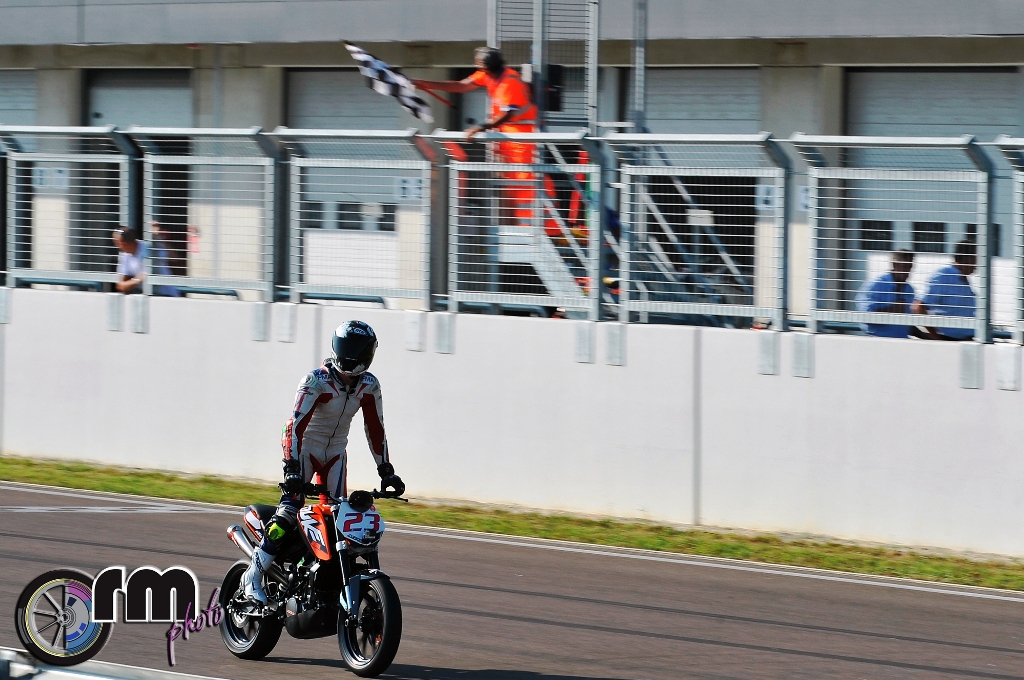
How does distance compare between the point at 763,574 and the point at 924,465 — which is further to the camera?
the point at 924,465

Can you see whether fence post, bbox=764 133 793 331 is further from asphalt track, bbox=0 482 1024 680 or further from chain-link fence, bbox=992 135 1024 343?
asphalt track, bbox=0 482 1024 680

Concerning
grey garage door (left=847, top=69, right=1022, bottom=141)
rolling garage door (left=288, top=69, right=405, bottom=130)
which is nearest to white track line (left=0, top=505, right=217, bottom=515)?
rolling garage door (left=288, top=69, right=405, bottom=130)

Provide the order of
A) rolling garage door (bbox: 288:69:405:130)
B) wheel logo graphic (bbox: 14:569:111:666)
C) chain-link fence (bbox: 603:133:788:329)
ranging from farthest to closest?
rolling garage door (bbox: 288:69:405:130), chain-link fence (bbox: 603:133:788:329), wheel logo graphic (bbox: 14:569:111:666)

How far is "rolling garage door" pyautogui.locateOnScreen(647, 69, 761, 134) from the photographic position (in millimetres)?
17844

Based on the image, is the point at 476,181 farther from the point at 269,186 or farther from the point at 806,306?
the point at 806,306

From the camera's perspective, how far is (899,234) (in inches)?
433

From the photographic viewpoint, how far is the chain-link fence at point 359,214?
510 inches

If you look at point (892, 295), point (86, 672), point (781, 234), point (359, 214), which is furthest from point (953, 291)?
point (86, 672)

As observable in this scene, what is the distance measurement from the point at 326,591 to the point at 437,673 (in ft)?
2.11

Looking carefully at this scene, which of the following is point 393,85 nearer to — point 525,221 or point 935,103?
point 525,221

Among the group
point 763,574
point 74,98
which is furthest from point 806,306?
point 74,98

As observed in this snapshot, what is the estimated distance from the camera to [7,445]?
14.8 metres

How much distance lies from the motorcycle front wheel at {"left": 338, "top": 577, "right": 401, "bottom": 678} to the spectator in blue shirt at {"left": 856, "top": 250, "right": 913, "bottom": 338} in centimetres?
571

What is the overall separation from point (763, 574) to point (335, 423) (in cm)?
366
